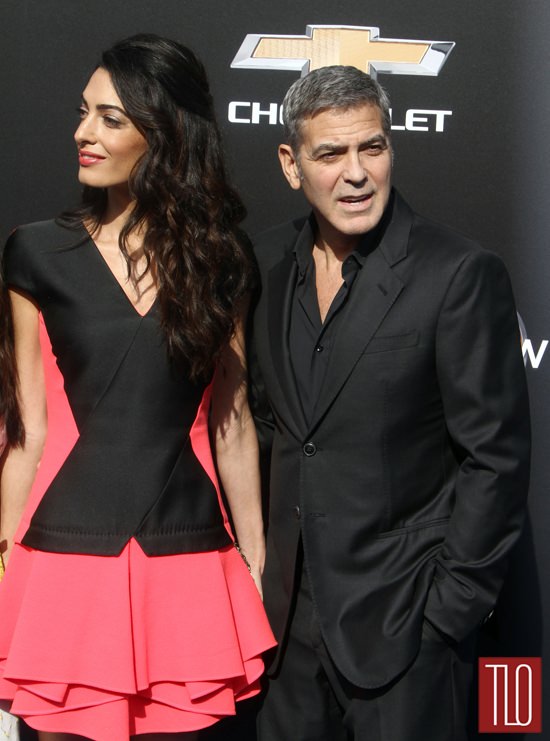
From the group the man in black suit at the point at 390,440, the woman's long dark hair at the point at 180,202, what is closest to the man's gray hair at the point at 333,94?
the man in black suit at the point at 390,440

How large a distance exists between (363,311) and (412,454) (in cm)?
31

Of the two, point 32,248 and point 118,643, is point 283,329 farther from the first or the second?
point 118,643

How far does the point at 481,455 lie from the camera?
2.09m

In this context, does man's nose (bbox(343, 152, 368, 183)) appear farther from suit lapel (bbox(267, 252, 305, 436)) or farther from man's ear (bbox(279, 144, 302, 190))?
suit lapel (bbox(267, 252, 305, 436))

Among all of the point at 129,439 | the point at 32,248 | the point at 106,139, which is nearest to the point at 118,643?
the point at 129,439

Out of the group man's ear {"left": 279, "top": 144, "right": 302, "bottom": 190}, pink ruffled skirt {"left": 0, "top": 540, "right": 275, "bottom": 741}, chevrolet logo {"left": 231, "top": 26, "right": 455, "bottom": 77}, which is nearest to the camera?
pink ruffled skirt {"left": 0, "top": 540, "right": 275, "bottom": 741}

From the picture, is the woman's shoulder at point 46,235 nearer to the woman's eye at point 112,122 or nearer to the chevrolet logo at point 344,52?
the woman's eye at point 112,122

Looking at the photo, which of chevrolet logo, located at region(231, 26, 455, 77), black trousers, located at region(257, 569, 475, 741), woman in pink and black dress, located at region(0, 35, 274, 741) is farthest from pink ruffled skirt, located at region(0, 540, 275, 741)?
chevrolet logo, located at region(231, 26, 455, 77)

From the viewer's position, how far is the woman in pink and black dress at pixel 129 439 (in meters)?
2.09

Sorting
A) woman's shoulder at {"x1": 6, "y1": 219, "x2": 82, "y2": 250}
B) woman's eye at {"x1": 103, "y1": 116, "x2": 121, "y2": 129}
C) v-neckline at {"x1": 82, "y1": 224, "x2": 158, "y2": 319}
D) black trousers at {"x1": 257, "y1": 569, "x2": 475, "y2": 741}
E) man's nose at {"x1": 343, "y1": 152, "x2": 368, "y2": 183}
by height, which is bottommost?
black trousers at {"x1": 257, "y1": 569, "x2": 475, "y2": 741}

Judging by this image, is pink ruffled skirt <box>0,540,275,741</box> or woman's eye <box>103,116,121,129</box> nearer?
pink ruffled skirt <box>0,540,275,741</box>

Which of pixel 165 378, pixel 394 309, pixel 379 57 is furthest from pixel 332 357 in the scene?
pixel 379 57

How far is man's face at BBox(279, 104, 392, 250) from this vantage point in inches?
84.5

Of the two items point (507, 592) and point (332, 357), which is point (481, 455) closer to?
point (332, 357)
